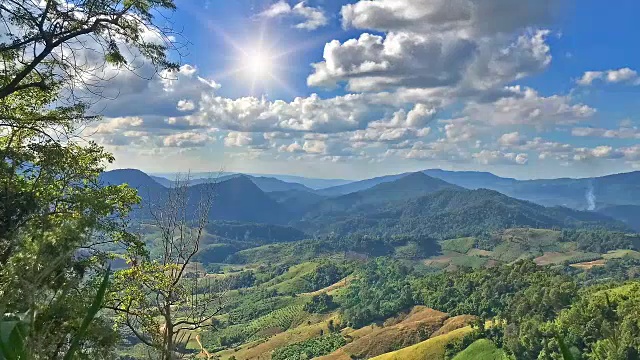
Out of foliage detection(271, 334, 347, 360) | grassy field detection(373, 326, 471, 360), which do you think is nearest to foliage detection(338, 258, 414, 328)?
foliage detection(271, 334, 347, 360)

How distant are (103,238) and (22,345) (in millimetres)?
13602

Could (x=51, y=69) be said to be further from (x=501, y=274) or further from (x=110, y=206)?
(x=501, y=274)

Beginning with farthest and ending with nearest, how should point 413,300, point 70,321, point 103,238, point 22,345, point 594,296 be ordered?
point 413,300, point 594,296, point 103,238, point 70,321, point 22,345

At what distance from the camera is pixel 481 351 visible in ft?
305

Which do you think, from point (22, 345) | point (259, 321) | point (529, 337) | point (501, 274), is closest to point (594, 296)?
point (529, 337)

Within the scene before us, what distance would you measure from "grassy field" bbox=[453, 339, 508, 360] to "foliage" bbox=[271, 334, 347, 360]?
39353 millimetres

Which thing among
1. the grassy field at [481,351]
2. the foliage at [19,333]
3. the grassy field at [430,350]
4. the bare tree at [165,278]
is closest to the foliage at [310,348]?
the grassy field at [430,350]

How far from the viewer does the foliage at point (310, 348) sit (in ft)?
400

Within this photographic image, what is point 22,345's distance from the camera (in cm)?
196

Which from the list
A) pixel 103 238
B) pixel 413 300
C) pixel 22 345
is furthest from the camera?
pixel 413 300

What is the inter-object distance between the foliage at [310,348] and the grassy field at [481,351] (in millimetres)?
39353

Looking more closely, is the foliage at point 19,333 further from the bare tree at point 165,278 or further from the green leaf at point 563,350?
the bare tree at point 165,278

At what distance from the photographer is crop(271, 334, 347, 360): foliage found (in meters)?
122

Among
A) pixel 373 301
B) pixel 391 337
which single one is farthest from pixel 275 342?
pixel 373 301
